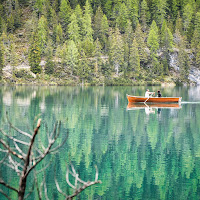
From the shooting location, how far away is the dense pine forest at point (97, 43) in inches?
4104

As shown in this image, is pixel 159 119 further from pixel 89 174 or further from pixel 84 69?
pixel 84 69

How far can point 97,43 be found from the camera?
109062mm

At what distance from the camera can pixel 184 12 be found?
14738 centimetres

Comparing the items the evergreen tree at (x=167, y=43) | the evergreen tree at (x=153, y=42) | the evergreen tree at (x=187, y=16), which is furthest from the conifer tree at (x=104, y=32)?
the evergreen tree at (x=187, y=16)

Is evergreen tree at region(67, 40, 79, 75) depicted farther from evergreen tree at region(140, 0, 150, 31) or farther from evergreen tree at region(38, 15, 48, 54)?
evergreen tree at region(140, 0, 150, 31)

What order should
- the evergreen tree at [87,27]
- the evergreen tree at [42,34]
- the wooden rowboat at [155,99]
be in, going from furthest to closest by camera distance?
1. the evergreen tree at [87,27]
2. the evergreen tree at [42,34]
3. the wooden rowboat at [155,99]

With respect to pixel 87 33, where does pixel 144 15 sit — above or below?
above

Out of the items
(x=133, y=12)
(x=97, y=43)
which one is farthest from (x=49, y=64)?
→ (x=133, y=12)

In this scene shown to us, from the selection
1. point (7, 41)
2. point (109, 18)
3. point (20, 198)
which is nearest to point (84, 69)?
point (7, 41)

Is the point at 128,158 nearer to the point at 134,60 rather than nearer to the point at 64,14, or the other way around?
the point at 134,60

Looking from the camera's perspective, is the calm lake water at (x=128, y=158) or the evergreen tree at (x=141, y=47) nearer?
the calm lake water at (x=128, y=158)

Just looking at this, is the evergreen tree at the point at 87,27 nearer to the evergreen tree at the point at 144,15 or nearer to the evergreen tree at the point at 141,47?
the evergreen tree at the point at 141,47

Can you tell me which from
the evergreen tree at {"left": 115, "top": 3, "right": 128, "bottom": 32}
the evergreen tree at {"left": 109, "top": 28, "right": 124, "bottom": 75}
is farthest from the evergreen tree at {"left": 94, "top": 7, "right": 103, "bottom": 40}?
the evergreen tree at {"left": 109, "top": 28, "right": 124, "bottom": 75}

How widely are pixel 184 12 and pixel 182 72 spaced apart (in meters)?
40.5
